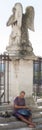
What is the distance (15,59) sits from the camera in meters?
8.85

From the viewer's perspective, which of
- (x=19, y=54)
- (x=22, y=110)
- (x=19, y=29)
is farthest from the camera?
(x=19, y=29)

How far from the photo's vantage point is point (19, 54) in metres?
8.88

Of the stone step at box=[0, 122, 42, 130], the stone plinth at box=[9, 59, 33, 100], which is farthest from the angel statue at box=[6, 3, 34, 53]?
the stone step at box=[0, 122, 42, 130]

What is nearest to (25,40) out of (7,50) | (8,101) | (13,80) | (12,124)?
(7,50)

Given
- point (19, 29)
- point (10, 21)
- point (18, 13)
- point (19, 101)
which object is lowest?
point (19, 101)

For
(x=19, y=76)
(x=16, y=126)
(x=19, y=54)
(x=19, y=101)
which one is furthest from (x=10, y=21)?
(x=16, y=126)

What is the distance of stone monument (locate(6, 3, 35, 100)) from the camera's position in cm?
894

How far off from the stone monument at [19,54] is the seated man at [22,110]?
0.58 meters

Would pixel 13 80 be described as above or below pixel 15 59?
below

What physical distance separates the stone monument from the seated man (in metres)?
0.58

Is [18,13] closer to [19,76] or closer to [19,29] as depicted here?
[19,29]

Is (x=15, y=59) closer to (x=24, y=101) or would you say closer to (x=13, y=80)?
(x=13, y=80)

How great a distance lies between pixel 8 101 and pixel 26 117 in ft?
3.05

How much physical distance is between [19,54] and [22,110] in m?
1.49
